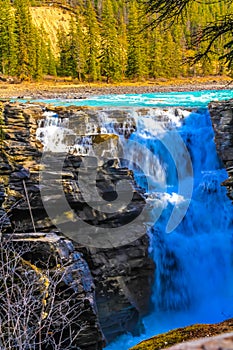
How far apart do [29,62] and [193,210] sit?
44.0 meters

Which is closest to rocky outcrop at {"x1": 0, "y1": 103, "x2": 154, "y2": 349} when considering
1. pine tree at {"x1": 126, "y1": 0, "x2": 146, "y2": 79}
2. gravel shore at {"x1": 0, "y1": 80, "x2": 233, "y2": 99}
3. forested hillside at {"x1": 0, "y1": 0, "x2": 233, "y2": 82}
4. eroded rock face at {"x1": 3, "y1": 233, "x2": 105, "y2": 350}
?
eroded rock face at {"x1": 3, "y1": 233, "x2": 105, "y2": 350}

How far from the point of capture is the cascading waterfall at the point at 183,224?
13.1m

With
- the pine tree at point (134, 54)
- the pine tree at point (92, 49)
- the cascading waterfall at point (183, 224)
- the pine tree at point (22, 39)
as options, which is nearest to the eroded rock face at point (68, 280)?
the cascading waterfall at point (183, 224)

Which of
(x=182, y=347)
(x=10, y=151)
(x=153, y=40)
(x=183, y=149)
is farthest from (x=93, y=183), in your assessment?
(x=153, y=40)

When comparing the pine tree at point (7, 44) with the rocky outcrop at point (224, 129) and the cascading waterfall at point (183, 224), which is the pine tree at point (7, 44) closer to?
the cascading waterfall at point (183, 224)

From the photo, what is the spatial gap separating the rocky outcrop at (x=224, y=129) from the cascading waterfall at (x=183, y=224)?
309 millimetres

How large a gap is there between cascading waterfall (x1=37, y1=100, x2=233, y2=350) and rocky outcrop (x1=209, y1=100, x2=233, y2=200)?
0.31 m

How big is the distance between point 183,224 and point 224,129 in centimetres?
512

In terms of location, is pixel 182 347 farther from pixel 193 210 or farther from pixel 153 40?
pixel 153 40

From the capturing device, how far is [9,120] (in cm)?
1648

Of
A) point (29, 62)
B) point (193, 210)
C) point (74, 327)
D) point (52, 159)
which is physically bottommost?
point (74, 327)

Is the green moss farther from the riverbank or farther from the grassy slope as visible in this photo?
the grassy slope

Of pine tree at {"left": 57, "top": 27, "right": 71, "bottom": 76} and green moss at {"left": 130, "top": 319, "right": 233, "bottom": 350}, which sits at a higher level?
pine tree at {"left": 57, "top": 27, "right": 71, "bottom": 76}

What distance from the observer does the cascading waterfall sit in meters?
13.1
